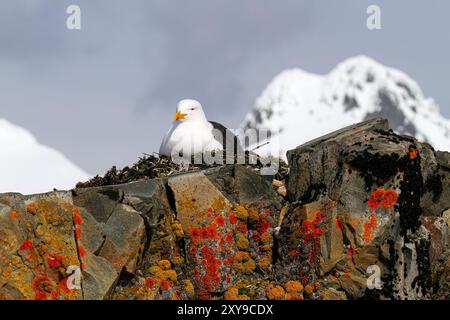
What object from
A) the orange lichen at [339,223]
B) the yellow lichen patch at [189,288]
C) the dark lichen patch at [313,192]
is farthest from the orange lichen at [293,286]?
the yellow lichen patch at [189,288]

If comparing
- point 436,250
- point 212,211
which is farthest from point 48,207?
point 436,250

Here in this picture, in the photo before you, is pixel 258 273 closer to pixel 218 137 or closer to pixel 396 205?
pixel 396 205

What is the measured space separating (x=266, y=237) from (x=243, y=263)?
0.82 metres

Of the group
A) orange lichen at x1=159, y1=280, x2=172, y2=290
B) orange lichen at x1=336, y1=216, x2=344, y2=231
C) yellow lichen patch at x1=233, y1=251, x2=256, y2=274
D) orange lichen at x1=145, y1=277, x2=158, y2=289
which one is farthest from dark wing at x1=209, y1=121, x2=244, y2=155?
orange lichen at x1=145, y1=277, x2=158, y2=289

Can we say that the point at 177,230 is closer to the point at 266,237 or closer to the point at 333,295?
the point at 266,237

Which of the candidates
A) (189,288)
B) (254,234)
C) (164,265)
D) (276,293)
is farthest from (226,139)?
(276,293)

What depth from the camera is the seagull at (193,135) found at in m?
18.8

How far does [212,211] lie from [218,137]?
6.26 m

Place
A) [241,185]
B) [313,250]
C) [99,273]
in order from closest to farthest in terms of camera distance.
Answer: [99,273]
[313,250]
[241,185]

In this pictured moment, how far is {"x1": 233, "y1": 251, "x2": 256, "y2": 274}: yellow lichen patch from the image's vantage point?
1364 cm

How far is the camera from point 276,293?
519 inches

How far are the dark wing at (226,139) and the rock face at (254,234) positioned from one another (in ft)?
16.6

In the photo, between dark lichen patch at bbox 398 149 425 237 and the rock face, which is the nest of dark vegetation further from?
dark lichen patch at bbox 398 149 425 237
